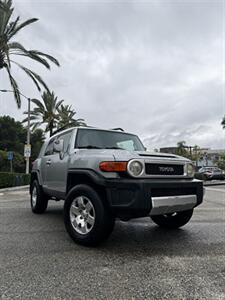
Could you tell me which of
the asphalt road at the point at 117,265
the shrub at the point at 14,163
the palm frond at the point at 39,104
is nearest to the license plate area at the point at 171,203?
the asphalt road at the point at 117,265

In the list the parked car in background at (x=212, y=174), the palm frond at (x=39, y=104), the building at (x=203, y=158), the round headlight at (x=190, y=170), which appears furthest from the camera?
the building at (x=203, y=158)

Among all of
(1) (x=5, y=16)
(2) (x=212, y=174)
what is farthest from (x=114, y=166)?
(2) (x=212, y=174)

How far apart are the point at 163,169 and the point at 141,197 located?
0.67m

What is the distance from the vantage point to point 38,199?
6.37m

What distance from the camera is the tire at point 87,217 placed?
358 cm

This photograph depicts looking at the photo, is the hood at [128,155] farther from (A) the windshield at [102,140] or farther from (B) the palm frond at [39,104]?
(B) the palm frond at [39,104]

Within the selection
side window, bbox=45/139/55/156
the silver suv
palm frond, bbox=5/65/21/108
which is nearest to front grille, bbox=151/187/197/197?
the silver suv

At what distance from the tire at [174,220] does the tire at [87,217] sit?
5.51ft

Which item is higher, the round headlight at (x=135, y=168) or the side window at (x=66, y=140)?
the side window at (x=66, y=140)

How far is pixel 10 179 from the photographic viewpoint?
15.8 meters

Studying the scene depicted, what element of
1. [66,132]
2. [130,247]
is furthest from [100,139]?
[130,247]

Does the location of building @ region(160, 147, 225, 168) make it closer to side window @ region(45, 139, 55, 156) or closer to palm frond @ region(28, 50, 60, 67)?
palm frond @ region(28, 50, 60, 67)

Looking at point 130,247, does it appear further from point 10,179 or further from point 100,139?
point 10,179

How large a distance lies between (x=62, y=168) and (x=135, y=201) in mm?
1977
